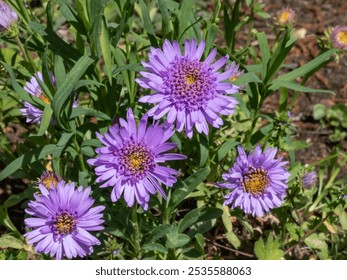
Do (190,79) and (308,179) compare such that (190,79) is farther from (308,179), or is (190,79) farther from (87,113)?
(308,179)

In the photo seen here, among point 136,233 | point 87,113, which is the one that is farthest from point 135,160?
point 136,233

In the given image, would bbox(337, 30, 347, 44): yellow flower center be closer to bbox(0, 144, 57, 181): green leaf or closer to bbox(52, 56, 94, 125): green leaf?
bbox(52, 56, 94, 125): green leaf

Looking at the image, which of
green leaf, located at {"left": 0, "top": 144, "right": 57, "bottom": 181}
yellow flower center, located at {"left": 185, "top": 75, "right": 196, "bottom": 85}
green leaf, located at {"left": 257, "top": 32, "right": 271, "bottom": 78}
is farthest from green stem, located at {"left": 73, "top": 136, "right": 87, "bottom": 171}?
green leaf, located at {"left": 257, "top": 32, "right": 271, "bottom": 78}

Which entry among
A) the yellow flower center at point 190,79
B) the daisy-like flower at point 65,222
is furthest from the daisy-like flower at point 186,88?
the daisy-like flower at point 65,222

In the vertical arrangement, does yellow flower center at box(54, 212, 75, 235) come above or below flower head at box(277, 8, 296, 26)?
below

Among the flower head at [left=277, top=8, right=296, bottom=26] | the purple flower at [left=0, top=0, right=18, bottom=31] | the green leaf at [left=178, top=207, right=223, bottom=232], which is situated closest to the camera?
the purple flower at [left=0, top=0, right=18, bottom=31]
